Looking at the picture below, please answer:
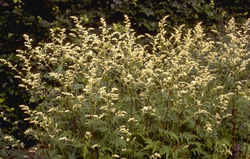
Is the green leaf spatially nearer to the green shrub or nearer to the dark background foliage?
the green shrub

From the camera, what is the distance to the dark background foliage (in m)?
5.11

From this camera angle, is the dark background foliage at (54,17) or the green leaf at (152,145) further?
the dark background foliage at (54,17)

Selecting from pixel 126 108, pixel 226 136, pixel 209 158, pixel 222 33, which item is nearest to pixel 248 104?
pixel 226 136

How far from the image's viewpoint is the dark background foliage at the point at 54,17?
511 centimetres

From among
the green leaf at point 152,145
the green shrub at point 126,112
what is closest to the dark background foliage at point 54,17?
the green shrub at point 126,112

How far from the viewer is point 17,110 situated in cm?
530

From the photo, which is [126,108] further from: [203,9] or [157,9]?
Result: [203,9]

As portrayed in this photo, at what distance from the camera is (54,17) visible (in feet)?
18.0

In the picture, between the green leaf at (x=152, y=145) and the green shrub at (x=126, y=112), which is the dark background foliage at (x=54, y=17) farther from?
the green leaf at (x=152, y=145)

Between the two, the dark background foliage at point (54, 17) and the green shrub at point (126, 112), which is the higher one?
the dark background foliage at point (54, 17)

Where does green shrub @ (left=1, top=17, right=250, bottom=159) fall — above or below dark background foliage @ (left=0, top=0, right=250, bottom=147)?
below

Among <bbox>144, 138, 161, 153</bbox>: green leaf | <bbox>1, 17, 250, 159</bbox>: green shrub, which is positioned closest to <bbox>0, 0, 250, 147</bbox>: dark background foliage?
<bbox>1, 17, 250, 159</bbox>: green shrub

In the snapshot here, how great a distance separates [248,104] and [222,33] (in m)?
4.36

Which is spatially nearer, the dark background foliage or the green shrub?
the green shrub
